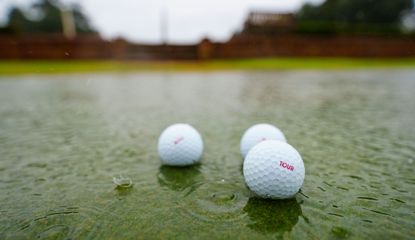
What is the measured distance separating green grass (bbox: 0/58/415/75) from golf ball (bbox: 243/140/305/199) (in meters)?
16.9

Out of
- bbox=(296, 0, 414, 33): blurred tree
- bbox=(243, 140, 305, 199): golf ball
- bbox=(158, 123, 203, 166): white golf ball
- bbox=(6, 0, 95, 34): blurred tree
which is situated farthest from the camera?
bbox=(6, 0, 95, 34): blurred tree

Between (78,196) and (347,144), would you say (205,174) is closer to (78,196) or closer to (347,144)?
(78,196)

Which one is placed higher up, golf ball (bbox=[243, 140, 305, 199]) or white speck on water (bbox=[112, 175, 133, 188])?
golf ball (bbox=[243, 140, 305, 199])

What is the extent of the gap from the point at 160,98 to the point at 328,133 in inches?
197

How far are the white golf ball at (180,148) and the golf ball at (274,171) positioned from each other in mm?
773

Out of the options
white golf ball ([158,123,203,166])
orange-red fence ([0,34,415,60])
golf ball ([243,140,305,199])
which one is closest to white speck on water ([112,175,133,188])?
white golf ball ([158,123,203,166])

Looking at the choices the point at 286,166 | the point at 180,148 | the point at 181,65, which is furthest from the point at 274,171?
the point at 181,65

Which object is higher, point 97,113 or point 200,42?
point 200,42

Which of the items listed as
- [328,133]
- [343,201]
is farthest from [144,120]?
[343,201]

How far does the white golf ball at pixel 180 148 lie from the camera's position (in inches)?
117

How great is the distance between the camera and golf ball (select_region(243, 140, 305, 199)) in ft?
7.11

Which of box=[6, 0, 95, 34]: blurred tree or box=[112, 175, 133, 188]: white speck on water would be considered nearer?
box=[112, 175, 133, 188]: white speck on water

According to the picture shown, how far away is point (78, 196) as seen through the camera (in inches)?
90.5

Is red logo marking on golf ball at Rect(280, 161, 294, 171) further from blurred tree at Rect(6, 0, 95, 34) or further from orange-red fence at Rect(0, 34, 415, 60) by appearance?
blurred tree at Rect(6, 0, 95, 34)
